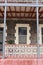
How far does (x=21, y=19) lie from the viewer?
13438 millimetres

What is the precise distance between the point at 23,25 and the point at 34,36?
1168 millimetres

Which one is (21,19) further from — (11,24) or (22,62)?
(22,62)

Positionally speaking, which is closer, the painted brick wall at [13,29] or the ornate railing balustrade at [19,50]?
the ornate railing balustrade at [19,50]

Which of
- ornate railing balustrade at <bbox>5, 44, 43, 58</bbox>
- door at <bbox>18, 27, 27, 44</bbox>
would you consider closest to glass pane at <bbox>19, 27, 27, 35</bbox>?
door at <bbox>18, 27, 27, 44</bbox>

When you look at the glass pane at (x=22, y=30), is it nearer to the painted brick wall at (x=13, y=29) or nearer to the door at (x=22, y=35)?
the door at (x=22, y=35)

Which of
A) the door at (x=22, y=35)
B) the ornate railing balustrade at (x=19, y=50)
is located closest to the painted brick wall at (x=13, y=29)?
the door at (x=22, y=35)

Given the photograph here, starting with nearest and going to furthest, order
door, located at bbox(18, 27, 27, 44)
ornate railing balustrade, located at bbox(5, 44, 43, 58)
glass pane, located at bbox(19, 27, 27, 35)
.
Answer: ornate railing balustrade, located at bbox(5, 44, 43, 58), door, located at bbox(18, 27, 27, 44), glass pane, located at bbox(19, 27, 27, 35)

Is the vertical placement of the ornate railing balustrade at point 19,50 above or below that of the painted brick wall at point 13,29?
below

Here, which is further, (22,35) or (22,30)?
(22,30)

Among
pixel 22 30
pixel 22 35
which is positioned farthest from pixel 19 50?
pixel 22 30

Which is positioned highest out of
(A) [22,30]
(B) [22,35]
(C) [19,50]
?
(A) [22,30]

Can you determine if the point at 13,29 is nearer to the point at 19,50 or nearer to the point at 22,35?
the point at 22,35

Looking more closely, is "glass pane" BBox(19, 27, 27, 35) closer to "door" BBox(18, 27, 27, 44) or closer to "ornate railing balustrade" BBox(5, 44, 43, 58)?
"door" BBox(18, 27, 27, 44)

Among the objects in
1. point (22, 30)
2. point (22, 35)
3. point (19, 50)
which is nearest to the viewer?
point (19, 50)
